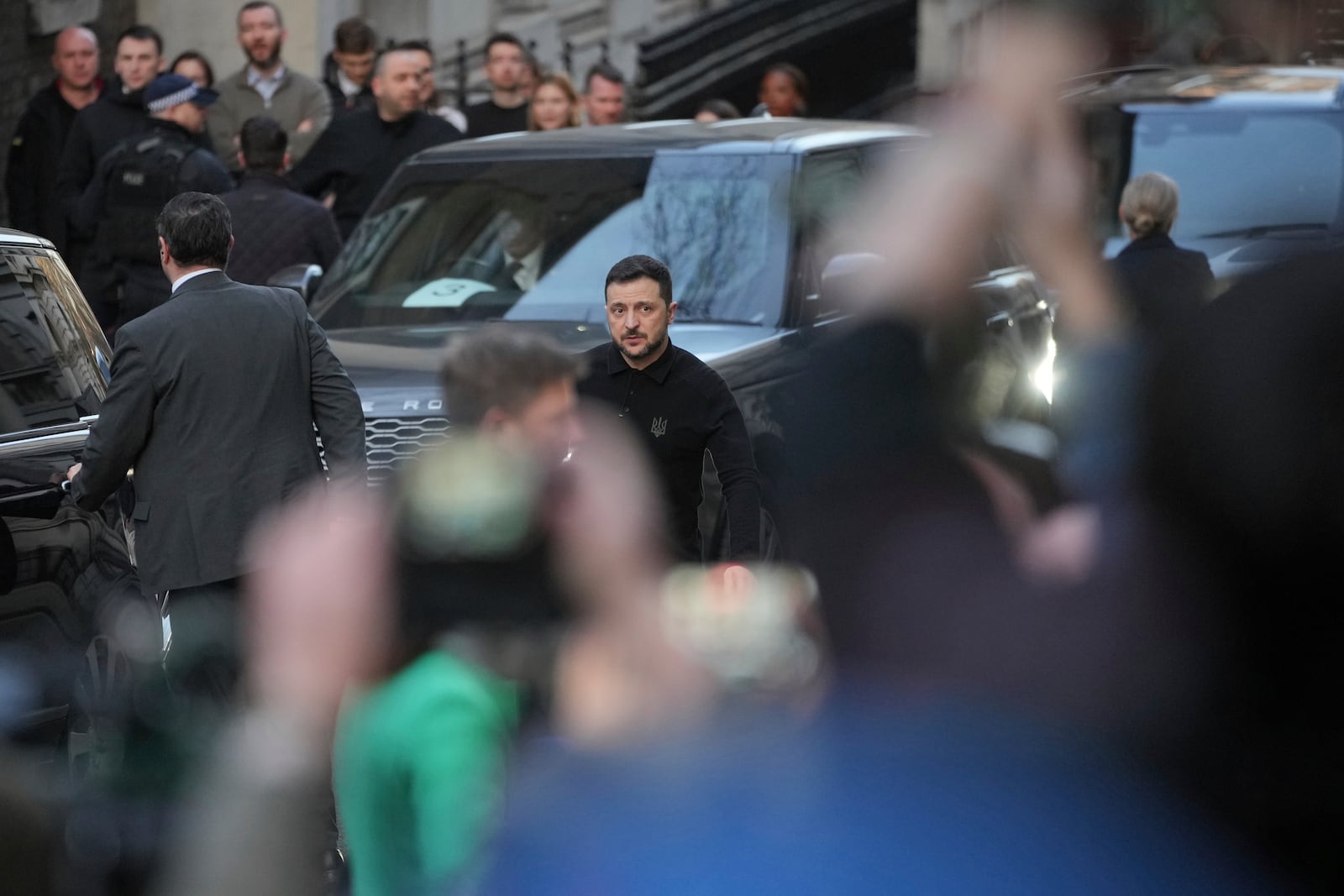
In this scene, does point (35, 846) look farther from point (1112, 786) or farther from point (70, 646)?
point (70, 646)

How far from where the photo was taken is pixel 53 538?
16.6 ft

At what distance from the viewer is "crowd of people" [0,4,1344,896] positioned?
6.68 ft

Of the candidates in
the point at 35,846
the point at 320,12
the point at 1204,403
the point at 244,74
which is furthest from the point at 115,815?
the point at 320,12

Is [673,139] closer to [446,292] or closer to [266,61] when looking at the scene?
[446,292]

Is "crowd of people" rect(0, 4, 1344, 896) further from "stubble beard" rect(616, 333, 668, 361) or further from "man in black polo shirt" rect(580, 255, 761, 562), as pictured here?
"stubble beard" rect(616, 333, 668, 361)

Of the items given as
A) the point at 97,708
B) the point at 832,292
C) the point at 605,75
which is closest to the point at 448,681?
the point at 97,708

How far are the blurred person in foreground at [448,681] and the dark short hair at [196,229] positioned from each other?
3201 millimetres

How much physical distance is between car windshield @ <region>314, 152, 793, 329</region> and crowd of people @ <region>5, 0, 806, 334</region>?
866 mm

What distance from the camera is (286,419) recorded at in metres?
5.73

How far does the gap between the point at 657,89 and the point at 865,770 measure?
19.6 meters

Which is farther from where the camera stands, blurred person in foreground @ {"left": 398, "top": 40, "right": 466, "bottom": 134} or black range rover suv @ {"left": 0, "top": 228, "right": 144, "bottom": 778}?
blurred person in foreground @ {"left": 398, "top": 40, "right": 466, "bottom": 134}

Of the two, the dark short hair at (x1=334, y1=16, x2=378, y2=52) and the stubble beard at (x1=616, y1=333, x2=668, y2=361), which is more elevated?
the dark short hair at (x1=334, y1=16, x2=378, y2=52)

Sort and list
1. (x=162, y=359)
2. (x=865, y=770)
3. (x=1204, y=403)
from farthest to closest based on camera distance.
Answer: (x=162, y=359)
(x=865, y=770)
(x=1204, y=403)

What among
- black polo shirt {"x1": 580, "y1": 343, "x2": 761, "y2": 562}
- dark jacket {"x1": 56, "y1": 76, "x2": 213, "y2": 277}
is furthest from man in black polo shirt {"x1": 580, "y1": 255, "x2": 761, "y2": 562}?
dark jacket {"x1": 56, "y1": 76, "x2": 213, "y2": 277}
